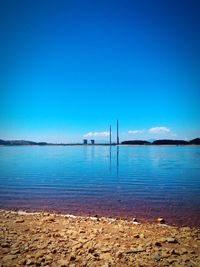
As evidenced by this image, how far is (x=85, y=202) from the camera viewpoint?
1631cm

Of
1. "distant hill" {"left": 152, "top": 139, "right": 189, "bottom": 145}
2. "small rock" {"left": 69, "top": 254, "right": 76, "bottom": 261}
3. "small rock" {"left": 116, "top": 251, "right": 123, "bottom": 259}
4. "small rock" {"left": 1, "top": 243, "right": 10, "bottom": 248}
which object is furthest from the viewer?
"distant hill" {"left": 152, "top": 139, "right": 189, "bottom": 145}

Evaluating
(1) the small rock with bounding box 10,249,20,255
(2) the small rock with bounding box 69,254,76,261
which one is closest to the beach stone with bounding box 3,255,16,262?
(1) the small rock with bounding box 10,249,20,255

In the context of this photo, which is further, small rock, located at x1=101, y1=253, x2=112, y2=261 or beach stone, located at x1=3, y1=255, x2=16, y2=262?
small rock, located at x1=101, y1=253, x2=112, y2=261

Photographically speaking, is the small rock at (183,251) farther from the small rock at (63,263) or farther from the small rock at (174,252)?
the small rock at (63,263)

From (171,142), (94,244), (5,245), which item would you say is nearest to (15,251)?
(5,245)

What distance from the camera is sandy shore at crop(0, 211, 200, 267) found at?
684 cm

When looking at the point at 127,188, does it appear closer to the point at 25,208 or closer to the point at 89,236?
the point at 25,208

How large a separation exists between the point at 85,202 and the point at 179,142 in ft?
539

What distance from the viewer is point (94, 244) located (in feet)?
26.6

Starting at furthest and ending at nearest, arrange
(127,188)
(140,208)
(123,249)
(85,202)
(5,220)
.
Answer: (127,188), (85,202), (140,208), (5,220), (123,249)

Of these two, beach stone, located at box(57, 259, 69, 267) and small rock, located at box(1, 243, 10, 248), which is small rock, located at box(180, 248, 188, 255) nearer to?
beach stone, located at box(57, 259, 69, 267)

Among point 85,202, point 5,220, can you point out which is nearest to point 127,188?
point 85,202

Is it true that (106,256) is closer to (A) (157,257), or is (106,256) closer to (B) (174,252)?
(A) (157,257)

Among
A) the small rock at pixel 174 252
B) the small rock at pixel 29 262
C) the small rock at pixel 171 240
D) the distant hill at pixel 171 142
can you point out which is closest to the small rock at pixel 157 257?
the small rock at pixel 174 252
